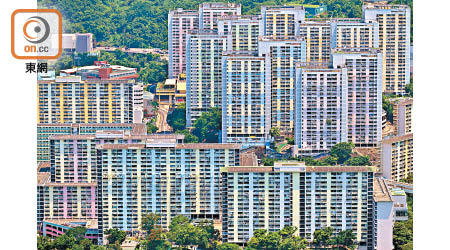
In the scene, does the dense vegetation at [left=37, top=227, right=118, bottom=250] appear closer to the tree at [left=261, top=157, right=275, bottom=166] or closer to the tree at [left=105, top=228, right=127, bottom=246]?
the tree at [left=105, top=228, right=127, bottom=246]

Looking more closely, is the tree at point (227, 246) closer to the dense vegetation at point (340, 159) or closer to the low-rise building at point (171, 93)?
the dense vegetation at point (340, 159)

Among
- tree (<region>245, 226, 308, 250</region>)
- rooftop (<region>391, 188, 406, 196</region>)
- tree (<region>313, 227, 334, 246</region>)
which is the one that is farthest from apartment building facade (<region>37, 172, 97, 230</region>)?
rooftop (<region>391, 188, 406, 196</region>)

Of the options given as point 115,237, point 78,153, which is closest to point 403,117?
point 78,153

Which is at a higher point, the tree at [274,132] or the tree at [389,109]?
the tree at [389,109]

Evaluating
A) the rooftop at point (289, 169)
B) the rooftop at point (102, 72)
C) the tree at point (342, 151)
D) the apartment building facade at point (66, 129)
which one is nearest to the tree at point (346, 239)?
the rooftop at point (289, 169)

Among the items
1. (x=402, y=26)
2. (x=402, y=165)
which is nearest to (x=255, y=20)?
(x=402, y=26)

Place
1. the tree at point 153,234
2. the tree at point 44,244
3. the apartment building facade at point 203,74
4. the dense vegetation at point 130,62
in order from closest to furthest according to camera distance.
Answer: the tree at point 44,244 < the tree at point 153,234 < the apartment building facade at point 203,74 < the dense vegetation at point 130,62

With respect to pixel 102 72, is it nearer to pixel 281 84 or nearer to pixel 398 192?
pixel 281 84
